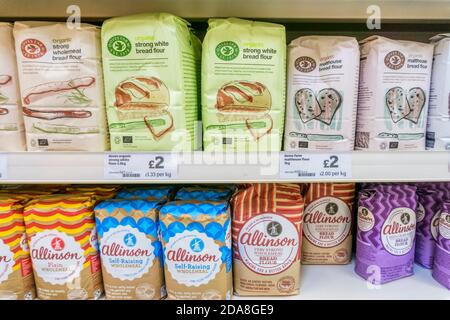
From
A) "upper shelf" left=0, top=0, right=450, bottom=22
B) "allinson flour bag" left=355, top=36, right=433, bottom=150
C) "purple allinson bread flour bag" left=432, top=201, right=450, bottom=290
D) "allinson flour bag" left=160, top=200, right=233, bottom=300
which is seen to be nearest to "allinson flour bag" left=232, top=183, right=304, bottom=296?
"allinson flour bag" left=160, top=200, right=233, bottom=300

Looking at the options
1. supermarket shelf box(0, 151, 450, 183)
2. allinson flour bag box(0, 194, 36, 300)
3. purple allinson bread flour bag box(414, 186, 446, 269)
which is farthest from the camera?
purple allinson bread flour bag box(414, 186, 446, 269)

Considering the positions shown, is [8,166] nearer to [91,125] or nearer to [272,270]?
[91,125]

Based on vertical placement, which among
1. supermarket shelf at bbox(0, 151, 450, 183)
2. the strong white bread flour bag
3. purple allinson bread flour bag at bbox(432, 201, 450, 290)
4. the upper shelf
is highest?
the upper shelf

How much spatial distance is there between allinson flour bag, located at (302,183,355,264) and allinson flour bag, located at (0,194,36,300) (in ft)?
2.52

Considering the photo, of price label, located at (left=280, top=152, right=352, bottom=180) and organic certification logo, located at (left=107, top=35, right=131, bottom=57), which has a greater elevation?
organic certification logo, located at (left=107, top=35, right=131, bottom=57)

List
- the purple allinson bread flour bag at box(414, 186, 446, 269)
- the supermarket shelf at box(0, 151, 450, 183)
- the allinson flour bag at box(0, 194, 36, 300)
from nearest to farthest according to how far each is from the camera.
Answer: the supermarket shelf at box(0, 151, 450, 183) < the allinson flour bag at box(0, 194, 36, 300) < the purple allinson bread flour bag at box(414, 186, 446, 269)

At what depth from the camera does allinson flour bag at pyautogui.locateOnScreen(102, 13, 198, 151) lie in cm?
76

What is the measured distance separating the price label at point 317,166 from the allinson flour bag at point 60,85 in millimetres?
438

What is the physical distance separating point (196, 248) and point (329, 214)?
0.41 meters

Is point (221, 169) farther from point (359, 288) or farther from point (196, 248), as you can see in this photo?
point (359, 288)

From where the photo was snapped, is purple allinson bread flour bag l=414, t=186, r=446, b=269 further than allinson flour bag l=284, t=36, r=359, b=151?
Yes

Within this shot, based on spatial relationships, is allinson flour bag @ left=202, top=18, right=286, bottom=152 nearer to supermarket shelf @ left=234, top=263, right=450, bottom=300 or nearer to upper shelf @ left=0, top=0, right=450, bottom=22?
upper shelf @ left=0, top=0, right=450, bottom=22
